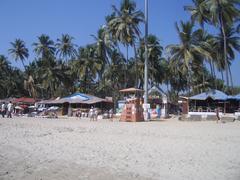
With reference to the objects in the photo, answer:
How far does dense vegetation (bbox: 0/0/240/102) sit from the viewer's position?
151ft

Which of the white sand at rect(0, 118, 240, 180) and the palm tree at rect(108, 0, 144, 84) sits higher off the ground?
the palm tree at rect(108, 0, 144, 84)

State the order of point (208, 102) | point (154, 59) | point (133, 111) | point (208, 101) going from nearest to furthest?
point (133, 111), point (208, 101), point (208, 102), point (154, 59)

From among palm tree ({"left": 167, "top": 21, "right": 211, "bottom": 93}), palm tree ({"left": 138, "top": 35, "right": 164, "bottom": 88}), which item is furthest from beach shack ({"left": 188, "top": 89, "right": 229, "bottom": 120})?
palm tree ({"left": 138, "top": 35, "right": 164, "bottom": 88})

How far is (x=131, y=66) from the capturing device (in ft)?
214

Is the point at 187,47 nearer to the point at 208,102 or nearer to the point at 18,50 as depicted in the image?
the point at 208,102

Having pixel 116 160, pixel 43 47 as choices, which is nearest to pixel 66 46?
pixel 43 47

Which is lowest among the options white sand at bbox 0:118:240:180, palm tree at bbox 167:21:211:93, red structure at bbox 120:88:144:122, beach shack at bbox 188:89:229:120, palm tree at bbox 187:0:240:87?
white sand at bbox 0:118:240:180

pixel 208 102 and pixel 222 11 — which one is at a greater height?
pixel 222 11

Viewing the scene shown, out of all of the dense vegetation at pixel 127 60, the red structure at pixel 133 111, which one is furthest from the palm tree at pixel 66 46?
the red structure at pixel 133 111

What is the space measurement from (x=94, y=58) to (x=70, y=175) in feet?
179

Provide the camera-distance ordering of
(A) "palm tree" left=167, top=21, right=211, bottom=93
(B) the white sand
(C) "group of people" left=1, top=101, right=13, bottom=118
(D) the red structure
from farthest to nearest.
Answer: (A) "palm tree" left=167, top=21, right=211, bottom=93 → (C) "group of people" left=1, top=101, right=13, bottom=118 → (D) the red structure → (B) the white sand

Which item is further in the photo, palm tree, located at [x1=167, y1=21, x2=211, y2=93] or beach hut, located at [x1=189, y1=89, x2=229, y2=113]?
palm tree, located at [x1=167, y1=21, x2=211, y2=93]

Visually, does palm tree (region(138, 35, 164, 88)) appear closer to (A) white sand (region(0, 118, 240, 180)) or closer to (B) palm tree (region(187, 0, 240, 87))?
(B) palm tree (region(187, 0, 240, 87))

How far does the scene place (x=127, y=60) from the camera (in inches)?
2398
